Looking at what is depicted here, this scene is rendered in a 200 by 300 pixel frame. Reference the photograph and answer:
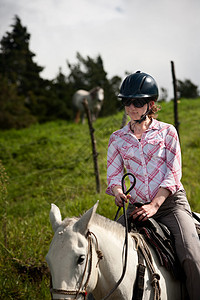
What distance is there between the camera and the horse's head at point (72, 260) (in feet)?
4.70

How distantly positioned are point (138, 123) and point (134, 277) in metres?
1.20

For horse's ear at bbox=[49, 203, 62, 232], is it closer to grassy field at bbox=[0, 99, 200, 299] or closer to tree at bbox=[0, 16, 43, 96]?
grassy field at bbox=[0, 99, 200, 299]

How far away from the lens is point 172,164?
2.12 meters

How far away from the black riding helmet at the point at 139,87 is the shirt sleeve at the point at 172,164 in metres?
0.35

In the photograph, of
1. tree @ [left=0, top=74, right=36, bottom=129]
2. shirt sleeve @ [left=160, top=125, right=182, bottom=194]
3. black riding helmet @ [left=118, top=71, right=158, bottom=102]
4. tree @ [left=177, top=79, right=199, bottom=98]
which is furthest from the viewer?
tree @ [left=177, top=79, right=199, bottom=98]

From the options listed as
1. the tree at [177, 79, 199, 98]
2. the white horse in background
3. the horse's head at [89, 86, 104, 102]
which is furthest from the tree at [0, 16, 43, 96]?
the tree at [177, 79, 199, 98]

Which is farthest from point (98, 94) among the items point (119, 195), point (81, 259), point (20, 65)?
point (81, 259)

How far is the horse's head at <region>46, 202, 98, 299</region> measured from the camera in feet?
4.70

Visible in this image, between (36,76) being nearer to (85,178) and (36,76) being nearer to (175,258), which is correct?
(85,178)

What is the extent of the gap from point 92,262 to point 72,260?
0.17 meters

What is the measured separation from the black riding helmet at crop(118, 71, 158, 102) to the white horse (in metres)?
1.04

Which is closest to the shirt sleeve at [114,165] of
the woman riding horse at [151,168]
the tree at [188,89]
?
the woman riding horse at [151,168]

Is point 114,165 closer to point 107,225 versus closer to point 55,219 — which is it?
point 107,225

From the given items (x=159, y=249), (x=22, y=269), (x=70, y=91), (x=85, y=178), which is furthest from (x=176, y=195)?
(x=70, y=91)
